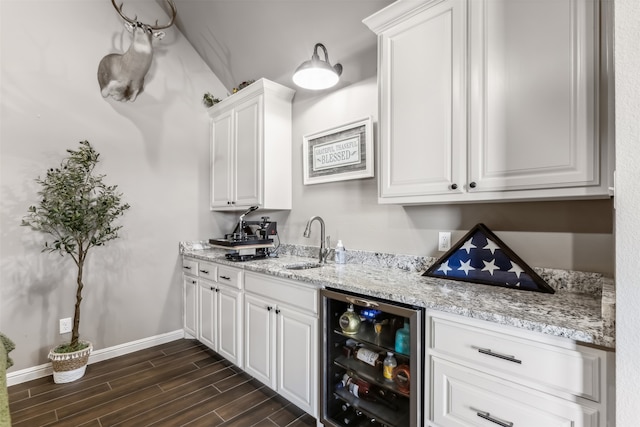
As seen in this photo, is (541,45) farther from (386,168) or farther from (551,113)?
(386,168)

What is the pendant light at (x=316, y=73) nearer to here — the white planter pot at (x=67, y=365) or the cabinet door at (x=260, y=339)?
the cabinet door at (x=260, y=339)

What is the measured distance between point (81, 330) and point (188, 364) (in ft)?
3.18

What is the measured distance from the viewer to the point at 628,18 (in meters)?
0.79

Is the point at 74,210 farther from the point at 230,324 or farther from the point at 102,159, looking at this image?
the point at 230,324

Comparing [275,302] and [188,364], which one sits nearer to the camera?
[275,302]

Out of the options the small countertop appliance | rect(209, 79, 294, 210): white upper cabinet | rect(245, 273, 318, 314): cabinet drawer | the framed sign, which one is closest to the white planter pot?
the small countertop appliance

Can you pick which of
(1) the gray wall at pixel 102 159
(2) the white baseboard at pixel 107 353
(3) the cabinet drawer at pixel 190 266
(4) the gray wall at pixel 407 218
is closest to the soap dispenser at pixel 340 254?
(4) the gray wall at pixel 407 218

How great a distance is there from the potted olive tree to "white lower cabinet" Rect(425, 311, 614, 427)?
2.55 metres

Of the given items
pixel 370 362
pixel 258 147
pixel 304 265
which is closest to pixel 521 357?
pixel 370 362

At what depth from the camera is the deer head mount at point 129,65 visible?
2496 mm

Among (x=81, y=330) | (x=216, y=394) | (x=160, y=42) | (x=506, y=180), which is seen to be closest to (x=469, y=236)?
(x=506, y=180)

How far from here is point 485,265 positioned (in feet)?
5.22

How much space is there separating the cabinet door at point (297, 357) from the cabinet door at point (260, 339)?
8cm

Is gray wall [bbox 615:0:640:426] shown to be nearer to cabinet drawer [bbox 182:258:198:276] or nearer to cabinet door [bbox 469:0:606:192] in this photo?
cabinet door [bbox 469:0:606:192]
